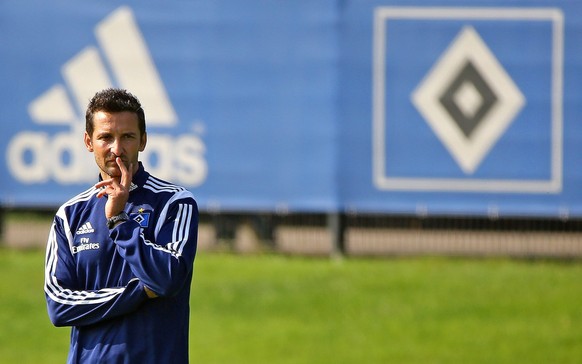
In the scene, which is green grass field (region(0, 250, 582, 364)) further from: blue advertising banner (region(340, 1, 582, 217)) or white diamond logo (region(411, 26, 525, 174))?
white diamond logo (region(411, 26, 525, 174))

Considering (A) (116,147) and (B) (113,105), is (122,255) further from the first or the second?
(B) (113,105)

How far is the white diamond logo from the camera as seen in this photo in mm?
14438

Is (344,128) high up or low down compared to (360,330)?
up

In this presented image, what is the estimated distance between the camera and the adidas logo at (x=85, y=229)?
4.92 meters

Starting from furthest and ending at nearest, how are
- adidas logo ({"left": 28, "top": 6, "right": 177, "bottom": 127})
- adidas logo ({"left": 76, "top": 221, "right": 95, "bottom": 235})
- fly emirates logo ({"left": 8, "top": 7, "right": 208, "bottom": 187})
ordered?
adidas logo ({"left": 28, "top": 6, "right": 177, "bottom": 127}) < fly emirates logo ({"left": 8, "top": 7, "right": 208, "bottom": 187}) < adidas logo ({"left": 76, "top": 221, "right": 95, "bottom": 235})

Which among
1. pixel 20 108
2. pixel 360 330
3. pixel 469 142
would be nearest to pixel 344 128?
pixel 469 142

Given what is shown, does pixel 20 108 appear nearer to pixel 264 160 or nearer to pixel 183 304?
pixel 264 160

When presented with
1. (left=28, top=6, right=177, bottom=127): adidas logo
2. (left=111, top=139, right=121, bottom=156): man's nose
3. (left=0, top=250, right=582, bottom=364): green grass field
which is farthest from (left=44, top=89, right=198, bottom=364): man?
(left=28, top=6, right=177, bottom=127): adidas logo

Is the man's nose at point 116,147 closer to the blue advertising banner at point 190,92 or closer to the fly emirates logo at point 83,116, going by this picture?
the blue advertising banner at point 190,92

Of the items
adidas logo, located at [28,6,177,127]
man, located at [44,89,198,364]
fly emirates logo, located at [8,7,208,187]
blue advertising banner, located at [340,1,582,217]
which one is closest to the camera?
man, located at [44,89,198,364]

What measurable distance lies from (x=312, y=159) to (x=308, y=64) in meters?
1.16

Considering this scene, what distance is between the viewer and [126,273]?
4902mm

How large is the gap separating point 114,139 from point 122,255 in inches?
18.2

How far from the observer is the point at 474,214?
47.7 feet
